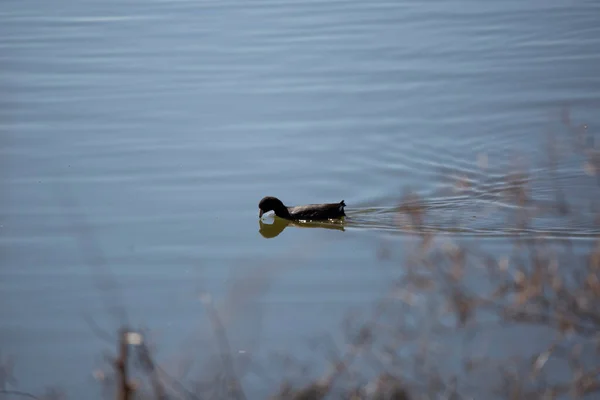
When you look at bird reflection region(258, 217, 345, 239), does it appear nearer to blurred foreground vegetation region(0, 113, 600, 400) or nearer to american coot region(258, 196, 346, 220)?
american coot region(258, 196, 346, 220)

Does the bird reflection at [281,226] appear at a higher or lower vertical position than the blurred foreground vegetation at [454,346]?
higher

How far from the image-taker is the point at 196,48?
17.5m

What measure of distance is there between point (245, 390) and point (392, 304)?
5.60 ft

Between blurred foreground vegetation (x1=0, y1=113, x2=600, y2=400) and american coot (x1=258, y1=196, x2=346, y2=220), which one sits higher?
Result: american coot (x1=258, y1=196, x2=346, y2=220)

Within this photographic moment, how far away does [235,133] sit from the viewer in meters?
13.7

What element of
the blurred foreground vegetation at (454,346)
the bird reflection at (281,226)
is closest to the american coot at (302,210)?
the bird reflection at (281,226)

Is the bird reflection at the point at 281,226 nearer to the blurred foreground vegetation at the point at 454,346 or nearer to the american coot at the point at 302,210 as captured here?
the american coot at the point at 302,210

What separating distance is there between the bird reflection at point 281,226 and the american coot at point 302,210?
77 mm

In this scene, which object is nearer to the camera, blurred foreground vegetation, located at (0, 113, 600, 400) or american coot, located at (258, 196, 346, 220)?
blurred foreground vegetation, located at (0, 113, 600, 400)

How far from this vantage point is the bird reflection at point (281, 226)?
11336 millimetres

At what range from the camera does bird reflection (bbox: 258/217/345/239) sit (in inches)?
446

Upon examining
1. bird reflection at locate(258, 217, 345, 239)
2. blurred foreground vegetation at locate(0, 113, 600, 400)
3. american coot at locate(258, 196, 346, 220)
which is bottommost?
blurred foreground vegetation at locate(0, 113, 600, 400)

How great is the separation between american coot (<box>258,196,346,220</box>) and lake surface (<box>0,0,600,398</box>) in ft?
0.53

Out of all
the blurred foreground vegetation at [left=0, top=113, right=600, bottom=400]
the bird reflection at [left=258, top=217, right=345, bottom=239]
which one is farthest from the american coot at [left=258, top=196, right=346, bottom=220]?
the blurred foreground vegetation at [left=0, top=113, right=600, bottom=400]
